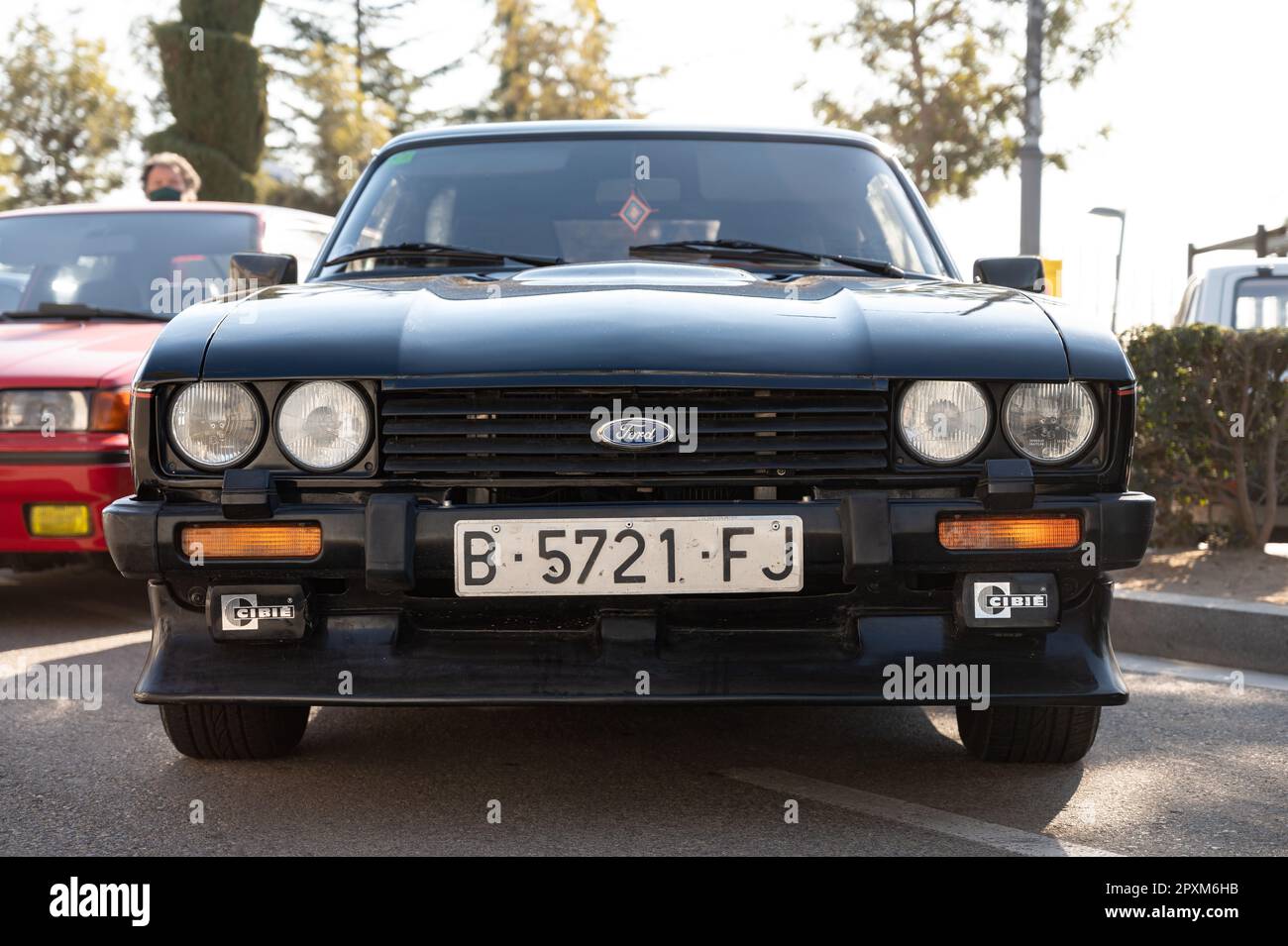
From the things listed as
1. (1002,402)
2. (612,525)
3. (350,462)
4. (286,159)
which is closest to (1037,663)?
(1002,402)

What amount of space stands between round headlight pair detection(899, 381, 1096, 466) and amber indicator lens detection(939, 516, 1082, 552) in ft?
0.43

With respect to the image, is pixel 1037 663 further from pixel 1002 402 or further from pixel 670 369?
pixel 670 369

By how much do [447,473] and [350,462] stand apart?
0.67 ft

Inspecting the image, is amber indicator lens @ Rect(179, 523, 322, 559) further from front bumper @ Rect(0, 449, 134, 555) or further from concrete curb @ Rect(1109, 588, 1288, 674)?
concrete curb @ Rect(1109, 588, 1288, 674)

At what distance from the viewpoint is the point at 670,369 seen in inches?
124

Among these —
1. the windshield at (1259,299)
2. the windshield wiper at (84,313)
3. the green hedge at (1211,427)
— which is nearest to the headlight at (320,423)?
the windshield wiper at (84,313)

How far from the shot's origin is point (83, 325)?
6.69 metres

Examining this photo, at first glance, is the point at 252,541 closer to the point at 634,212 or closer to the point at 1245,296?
the point at 634,212

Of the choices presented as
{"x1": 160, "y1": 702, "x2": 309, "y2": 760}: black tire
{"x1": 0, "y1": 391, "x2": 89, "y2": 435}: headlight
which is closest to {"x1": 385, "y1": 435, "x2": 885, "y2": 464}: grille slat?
{"x1": 160, "y1": 702, "x2": 309, "y2": 760}: black tire

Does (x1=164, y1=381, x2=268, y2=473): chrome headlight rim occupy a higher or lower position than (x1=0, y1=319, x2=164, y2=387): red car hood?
lower

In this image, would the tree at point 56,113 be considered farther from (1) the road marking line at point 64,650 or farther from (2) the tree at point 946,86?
(1) the road marking line at point 64,650

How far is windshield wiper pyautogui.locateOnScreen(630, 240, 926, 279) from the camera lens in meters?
4.26

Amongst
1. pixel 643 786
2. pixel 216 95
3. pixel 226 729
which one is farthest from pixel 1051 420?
pixel 216 95
